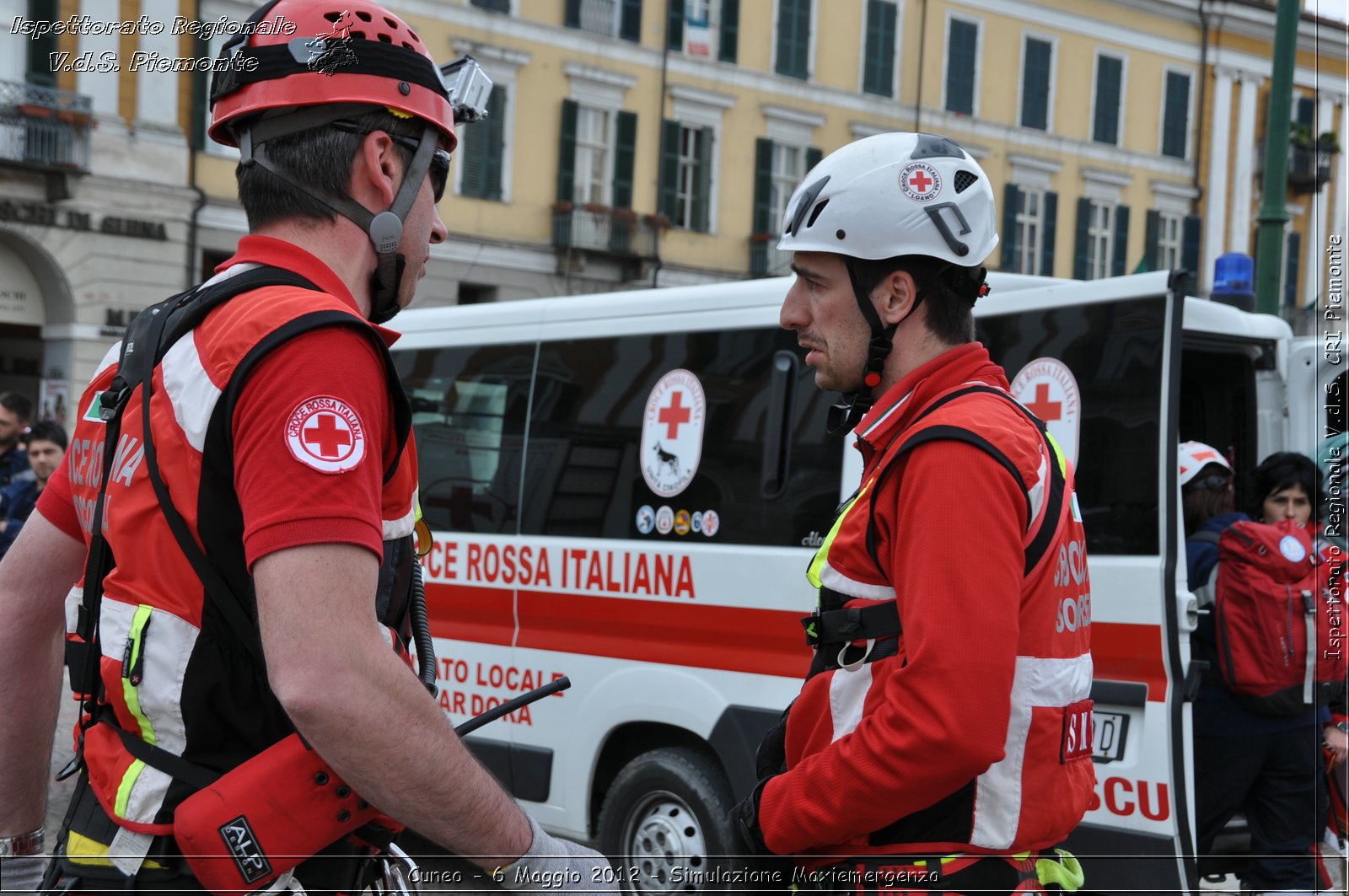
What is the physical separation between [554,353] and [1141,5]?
30198 mm

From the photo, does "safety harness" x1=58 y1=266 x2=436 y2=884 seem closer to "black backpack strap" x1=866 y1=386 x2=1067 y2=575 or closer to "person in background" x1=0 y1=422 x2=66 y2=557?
"black backpack strap" x1=866 y1=386 x2=1067 y2=575

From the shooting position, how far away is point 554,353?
5562 mm

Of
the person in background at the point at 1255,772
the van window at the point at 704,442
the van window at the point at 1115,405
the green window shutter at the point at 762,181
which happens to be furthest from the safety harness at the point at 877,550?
the green window shutter at the point at 762,181

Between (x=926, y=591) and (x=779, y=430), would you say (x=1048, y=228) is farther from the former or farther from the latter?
(x=926, y=591)

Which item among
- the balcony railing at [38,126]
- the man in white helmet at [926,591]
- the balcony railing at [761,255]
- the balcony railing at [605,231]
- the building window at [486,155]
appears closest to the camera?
the man in white helmet at [926,591]

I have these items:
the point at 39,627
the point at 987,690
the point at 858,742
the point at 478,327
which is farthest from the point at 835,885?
the point at 478,327

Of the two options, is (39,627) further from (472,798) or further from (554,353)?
(554,353)

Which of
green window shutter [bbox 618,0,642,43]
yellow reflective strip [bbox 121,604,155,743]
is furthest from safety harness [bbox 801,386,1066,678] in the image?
green window shutter [bbox 618,0,642,43]

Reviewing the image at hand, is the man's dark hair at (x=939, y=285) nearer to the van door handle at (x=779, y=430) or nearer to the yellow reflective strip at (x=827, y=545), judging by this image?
the yellow reflective strip at (x=827, y=545)

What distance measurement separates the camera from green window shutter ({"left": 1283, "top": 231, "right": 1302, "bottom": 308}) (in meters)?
34.0

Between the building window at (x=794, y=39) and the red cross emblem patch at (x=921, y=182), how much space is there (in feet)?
86.6

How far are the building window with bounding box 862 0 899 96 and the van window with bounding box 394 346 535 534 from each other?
24.6 m

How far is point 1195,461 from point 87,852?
15.2ft

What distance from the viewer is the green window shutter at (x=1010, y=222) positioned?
101 ft
